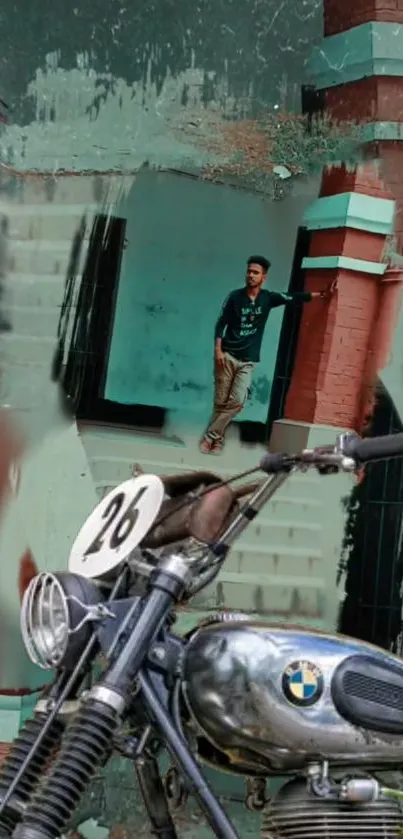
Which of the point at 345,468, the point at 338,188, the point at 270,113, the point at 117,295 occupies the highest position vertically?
the point at 270,113

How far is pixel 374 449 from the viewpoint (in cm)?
204

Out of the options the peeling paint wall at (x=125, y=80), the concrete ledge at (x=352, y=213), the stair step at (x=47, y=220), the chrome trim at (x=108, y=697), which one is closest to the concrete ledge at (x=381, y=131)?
the concrete ledge at (x=352, y=213)

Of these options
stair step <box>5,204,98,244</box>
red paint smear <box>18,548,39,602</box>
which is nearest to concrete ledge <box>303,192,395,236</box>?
stair step <box>5,204,98,244</box>

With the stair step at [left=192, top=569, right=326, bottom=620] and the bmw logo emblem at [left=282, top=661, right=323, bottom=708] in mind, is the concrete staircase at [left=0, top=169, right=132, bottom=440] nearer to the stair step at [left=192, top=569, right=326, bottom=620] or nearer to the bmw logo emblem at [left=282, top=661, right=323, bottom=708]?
the stair step at [left=192, top=569, right=326, bottom=620]

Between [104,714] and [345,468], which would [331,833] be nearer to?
[104,714]

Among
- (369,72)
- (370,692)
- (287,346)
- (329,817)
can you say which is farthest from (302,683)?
(369,72)

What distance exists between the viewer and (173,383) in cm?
410

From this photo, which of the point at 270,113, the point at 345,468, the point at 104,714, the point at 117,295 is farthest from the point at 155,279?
the point at 104,714

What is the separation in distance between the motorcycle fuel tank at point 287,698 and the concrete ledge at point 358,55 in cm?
269

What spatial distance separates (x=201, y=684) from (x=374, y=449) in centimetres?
59

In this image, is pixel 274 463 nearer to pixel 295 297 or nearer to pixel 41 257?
pixel 295 297

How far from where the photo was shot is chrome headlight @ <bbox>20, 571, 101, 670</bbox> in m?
1.99

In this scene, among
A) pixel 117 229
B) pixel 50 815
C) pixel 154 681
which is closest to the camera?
pixel 50 815

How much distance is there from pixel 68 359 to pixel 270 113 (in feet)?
4.24
